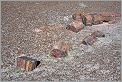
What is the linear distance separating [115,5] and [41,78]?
1938mm

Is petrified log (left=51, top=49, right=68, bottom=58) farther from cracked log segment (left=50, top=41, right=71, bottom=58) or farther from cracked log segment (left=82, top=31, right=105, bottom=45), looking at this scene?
cracked log segment (left=82, top=31, right=105, bottom=45)

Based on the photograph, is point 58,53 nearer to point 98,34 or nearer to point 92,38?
point 92,38

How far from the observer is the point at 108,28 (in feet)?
13.1

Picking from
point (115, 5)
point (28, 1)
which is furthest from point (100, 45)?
point (28, 1)

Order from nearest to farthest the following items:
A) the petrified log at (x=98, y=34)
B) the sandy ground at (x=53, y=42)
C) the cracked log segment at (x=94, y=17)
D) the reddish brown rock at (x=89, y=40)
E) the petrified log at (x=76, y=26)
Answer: the sandy ground at (x=53, y=42) → the reddish brown rock at (x=89, y=40) → the petrified log at (x=98, y=34) → the petrified log at (x=76, y=26) → the cracked log segment at (x=94, y=17)

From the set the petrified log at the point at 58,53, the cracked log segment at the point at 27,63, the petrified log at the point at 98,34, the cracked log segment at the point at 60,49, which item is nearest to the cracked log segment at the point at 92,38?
the petrified log at the point at 98,34

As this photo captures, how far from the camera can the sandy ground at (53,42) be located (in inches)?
123

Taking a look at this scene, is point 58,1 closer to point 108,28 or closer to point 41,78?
point 108,28

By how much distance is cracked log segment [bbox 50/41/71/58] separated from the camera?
3.38m

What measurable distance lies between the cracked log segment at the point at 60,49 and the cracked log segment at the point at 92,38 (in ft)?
0.62

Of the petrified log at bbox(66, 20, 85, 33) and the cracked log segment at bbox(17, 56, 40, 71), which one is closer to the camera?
the cracked log segment at bbox(17, 56, 40, 71)

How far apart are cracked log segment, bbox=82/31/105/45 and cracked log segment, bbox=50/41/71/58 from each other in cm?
19

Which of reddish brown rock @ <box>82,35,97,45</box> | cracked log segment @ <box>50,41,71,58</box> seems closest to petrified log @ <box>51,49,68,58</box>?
cracked log segment @ <box>50,41,71,58</box>

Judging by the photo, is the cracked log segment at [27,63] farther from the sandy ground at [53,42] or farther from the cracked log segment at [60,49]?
the cracked log segment at [60,49]
